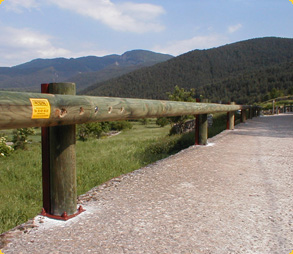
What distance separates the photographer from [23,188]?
4402 mm

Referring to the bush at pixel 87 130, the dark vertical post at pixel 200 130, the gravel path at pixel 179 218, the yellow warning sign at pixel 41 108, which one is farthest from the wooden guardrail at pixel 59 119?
the bush at pixel 87 130

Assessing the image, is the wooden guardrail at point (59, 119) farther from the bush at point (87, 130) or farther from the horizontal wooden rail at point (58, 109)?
the bush at point (87, 130)

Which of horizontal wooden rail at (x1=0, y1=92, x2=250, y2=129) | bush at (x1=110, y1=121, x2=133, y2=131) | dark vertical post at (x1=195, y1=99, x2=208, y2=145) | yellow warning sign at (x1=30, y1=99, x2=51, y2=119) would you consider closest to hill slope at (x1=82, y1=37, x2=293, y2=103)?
bush at (x1=110, y1=121, x2=133, y2=131)

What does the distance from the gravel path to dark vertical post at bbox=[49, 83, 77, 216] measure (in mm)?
104

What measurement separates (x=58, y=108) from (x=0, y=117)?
359 millimetres

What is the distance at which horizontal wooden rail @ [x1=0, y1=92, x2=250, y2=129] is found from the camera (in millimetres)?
1267

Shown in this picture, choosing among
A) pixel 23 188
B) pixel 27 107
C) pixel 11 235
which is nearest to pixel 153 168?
pixel 11 235

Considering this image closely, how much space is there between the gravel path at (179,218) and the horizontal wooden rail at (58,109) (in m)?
0.65

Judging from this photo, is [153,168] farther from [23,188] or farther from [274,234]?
[23,188]

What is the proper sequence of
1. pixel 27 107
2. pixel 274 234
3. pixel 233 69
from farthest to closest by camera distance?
1. pixel 233 69
2. pixel 274 234
3. pixel 27 107

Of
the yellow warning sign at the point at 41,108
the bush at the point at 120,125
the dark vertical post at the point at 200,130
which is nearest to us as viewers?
the yellow warning sign at the point at 41,108

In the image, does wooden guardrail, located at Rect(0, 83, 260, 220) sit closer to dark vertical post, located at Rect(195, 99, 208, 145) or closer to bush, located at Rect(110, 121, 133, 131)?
dark vertical post, located at Rect(195, 99, 208, 145)

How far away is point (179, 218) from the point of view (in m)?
1.85

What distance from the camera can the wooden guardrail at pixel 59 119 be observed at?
1.31m
